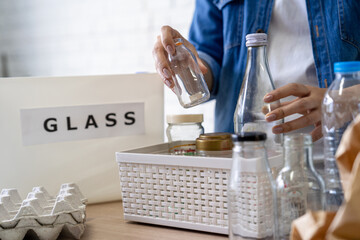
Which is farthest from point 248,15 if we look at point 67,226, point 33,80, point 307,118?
point 67,226

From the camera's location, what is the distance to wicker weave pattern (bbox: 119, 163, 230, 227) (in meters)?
0.84

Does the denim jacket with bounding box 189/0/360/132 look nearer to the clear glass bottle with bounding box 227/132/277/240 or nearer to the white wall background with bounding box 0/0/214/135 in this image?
the clear glass bottle with bounding box 227/132/277/240

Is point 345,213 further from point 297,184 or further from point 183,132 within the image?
point 183,132

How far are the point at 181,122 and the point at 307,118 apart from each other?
27 centimetres

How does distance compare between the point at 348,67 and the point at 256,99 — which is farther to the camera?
the point at 256,99

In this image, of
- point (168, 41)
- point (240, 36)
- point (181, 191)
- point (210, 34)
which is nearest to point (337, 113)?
point (181, 191)

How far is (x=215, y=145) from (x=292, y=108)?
0.18 metres

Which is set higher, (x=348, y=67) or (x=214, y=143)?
(x=348, y=67)

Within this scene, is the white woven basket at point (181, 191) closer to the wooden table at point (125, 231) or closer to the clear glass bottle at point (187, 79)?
the wooden table at point (125, 231)

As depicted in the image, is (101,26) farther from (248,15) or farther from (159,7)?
(248,15)

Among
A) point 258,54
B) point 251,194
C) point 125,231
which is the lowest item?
point 125,231

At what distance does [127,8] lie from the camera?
261cm

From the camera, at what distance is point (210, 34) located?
1531 mm

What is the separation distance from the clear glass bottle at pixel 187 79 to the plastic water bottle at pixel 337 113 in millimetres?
352
